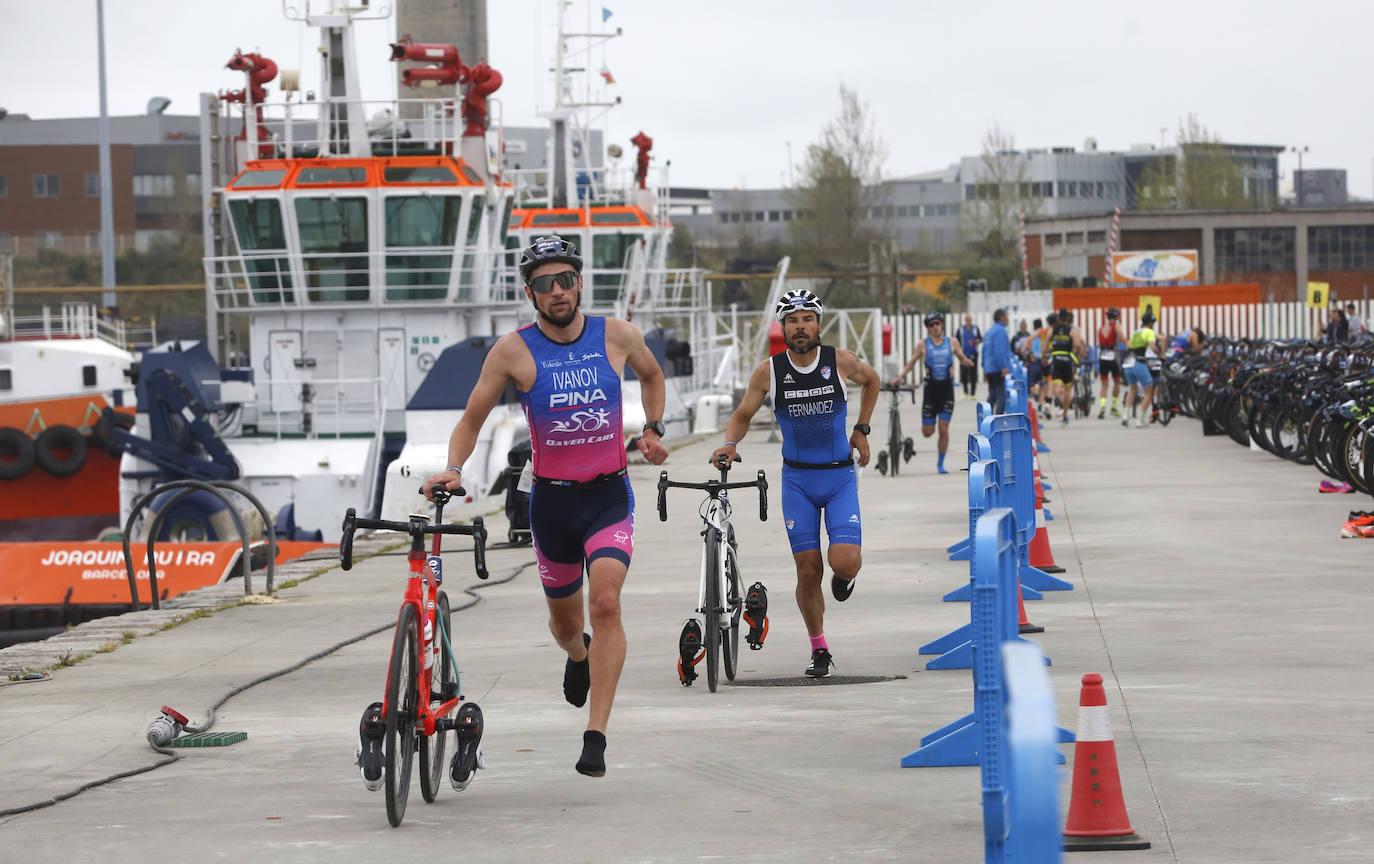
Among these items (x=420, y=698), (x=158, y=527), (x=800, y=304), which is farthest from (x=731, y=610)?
(x=158, y=527)

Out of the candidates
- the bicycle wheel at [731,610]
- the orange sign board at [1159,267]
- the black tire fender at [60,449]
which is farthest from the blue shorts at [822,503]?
the orange sign board at [1159,267]

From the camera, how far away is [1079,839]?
6000 millimetres

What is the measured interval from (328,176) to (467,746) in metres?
24.6

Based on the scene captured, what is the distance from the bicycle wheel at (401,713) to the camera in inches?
253

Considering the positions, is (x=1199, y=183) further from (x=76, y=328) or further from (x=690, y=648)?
(x=690, y=648)

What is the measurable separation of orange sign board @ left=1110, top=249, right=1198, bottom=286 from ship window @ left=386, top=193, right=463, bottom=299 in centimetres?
4272

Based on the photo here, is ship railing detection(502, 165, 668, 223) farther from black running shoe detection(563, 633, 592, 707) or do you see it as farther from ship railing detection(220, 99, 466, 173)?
black running shoe detection(563, 633, 592, 707)

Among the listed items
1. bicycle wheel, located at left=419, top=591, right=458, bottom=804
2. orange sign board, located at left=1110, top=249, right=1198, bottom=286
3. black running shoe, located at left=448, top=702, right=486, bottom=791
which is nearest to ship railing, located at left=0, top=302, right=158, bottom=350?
bicycle wheel, located at left=419, top=591, right=458, bottom=804

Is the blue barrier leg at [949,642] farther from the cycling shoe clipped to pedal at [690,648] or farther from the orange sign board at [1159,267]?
the orange sign board at [1159,267]

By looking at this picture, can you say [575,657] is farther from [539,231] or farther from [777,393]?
[539,231]

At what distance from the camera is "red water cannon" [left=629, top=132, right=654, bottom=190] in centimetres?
5141

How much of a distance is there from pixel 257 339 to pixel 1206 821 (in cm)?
2723

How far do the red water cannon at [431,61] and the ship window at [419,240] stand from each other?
280 centimetres

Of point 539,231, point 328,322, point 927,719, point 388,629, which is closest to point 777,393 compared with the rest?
point 927,719
